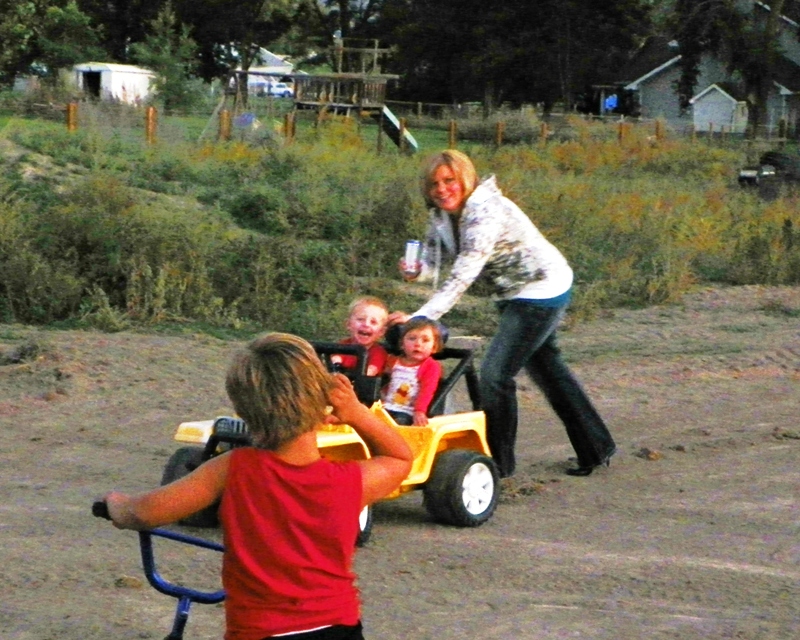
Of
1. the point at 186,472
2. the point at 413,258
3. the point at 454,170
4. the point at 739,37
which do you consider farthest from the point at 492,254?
the point at 739,37

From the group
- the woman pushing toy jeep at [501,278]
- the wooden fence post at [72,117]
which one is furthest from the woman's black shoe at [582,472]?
the wooden fence post at [72,117]

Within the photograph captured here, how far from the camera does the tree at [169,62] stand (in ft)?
170

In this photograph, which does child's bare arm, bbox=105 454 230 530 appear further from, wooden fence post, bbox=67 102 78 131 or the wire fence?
wooden fence post, bbox=67 102 78 131

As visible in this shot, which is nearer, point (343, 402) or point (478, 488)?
point (343, 402)

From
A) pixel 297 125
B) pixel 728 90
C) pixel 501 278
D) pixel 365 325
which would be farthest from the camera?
pixel 728 90

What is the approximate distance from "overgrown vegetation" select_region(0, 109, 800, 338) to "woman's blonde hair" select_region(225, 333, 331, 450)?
908 centimetres

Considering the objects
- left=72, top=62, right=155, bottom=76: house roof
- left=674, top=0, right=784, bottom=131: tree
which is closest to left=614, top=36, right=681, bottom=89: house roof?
left=674, top=0, right=784, bottom=131: tree

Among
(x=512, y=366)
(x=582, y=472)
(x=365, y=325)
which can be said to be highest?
(x=365, y=325)

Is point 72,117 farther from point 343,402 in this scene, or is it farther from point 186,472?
point 343,402

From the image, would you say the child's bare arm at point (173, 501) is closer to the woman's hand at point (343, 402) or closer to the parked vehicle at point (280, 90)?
the woman's hand at point (343, 402)

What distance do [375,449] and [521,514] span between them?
360 cm

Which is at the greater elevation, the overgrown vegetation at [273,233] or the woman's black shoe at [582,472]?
the overgrown vegetation at [273,233]

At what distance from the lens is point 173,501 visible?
3369mm

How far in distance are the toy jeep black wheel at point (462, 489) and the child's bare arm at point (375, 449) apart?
9.89 ft
